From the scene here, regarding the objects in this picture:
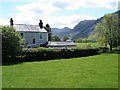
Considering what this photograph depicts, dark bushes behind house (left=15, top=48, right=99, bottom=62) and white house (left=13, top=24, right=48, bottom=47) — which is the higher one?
white house (left=13, top=24, right=48, bottom=47)

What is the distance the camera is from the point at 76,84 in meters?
22.2

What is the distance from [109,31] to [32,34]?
80.7ft

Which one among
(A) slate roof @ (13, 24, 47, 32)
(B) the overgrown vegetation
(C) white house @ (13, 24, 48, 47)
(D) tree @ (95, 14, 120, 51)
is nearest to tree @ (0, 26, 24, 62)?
(B) the overgrown vegetation

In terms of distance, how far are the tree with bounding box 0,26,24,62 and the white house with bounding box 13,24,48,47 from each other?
32.1 m

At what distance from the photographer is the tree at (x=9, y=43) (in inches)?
2029

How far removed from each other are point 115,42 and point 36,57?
127 ft

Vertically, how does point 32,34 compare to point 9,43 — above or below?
above

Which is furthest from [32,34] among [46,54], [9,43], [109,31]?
[9,43]

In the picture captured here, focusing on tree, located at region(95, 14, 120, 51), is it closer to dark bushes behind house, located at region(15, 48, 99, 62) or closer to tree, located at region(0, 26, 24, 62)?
dark bushes behind house, located at region(15, 48, 99, 62)

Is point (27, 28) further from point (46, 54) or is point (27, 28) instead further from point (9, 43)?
point (9, 43)

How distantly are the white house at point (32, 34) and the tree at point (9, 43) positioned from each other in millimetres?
32114

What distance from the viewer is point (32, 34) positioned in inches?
3460

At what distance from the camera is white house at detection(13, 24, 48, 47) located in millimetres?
85963

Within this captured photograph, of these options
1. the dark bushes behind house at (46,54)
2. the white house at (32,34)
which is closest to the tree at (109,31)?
the white house at (32,34)
